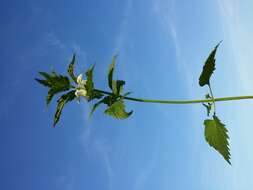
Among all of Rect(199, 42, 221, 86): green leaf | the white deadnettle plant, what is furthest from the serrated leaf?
Rect(199, 42, 221, 86): green leaf

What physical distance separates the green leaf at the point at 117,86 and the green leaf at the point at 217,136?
0.67 metres

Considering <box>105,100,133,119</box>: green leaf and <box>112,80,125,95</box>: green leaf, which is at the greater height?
<box>112,80,125,95</box>: green leaf

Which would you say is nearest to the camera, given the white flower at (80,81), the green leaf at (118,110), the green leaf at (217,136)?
the green leaf at (217,136)

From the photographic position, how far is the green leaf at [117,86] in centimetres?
247

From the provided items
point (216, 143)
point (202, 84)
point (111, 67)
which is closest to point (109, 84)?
point (111, 67)

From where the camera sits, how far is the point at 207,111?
8.50 feet

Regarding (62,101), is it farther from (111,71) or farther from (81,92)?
(111,71)

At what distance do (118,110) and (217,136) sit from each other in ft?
2.31

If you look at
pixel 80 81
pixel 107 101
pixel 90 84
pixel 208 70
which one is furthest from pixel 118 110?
pixel 208 70

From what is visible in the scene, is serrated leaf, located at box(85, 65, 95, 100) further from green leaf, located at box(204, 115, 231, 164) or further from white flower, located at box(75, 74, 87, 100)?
green leaf, located at box(204, 115, 231, 164)

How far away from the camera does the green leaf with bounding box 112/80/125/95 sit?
8.10 feet

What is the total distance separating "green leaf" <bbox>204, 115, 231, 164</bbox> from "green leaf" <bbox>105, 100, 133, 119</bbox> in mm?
583

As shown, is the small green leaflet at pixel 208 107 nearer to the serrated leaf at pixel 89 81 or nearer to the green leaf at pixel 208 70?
Answer: the green leaf at pixel 208 70

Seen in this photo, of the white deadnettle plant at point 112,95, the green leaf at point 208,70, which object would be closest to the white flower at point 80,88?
the white deadnettle plant at point 112,95
